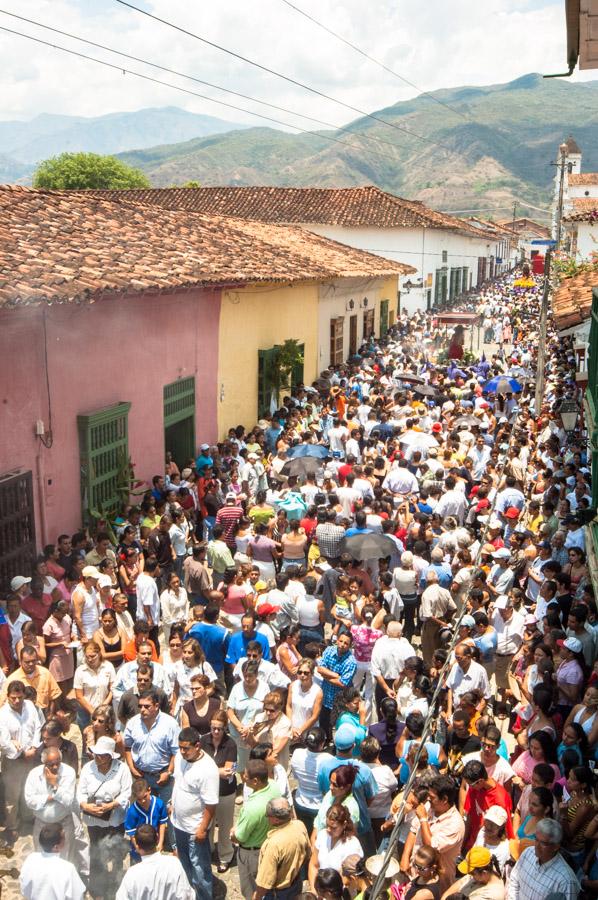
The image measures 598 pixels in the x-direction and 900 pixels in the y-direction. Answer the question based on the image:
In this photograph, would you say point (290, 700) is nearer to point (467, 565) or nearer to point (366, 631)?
point (366, 631)

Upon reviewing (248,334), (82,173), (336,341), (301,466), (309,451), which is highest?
(82,173)

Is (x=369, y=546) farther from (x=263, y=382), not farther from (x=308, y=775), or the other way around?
(x=263, y=382)

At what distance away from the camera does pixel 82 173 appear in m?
66.5

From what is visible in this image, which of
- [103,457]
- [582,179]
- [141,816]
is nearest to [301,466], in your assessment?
[103,457]

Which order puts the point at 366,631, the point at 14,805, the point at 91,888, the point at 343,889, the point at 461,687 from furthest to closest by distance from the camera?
the point at 366,631, the point at 461,687, the point at 14,805, the point at 91,888, the point at 343,889

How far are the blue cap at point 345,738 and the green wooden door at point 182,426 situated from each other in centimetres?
792

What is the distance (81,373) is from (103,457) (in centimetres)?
113

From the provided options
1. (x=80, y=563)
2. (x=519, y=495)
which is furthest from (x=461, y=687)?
(x=519, y=495)

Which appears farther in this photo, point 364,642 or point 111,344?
point 111,344

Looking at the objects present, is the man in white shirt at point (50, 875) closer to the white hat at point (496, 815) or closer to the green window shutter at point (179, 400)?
the white hat at point (496, 815)

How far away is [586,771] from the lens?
5246 millimetres

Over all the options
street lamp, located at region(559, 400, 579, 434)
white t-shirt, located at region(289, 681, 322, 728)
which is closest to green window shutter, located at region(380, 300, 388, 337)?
street lamp, located at region(559, 400, 579, 434)

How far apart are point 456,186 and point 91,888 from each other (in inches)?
7398

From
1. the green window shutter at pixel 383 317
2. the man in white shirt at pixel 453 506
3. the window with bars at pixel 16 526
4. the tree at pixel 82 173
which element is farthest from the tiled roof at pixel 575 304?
the tree at pixel 82 173
